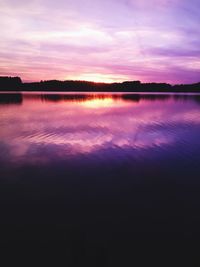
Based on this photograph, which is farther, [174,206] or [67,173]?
[67,173]

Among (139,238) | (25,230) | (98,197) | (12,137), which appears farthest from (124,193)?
(12,137)

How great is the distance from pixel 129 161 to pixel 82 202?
4649 mm

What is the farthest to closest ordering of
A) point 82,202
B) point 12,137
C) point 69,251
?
point 12,137, point 82,202, point 69,251

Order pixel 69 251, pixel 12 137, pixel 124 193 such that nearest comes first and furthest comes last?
1. pixel 69 251
2. pixel 124 193
3. pixel 12 137

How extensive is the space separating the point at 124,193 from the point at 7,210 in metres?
4.26

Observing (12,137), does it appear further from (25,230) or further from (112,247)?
(112,247)

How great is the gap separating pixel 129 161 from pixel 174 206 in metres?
4.34

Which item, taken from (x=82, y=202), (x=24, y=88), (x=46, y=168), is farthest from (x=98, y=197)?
(x=24, y=88)

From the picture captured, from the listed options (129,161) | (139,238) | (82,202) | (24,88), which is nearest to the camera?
(139,238)

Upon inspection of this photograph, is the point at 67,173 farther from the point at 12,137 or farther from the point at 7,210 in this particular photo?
the point at 12,137

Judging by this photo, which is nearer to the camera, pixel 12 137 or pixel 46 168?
pixel 46 168

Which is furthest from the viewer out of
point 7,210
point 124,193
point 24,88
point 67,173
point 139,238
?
point 24,88

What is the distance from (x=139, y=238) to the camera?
18.5 ft

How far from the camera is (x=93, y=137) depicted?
666 inches
